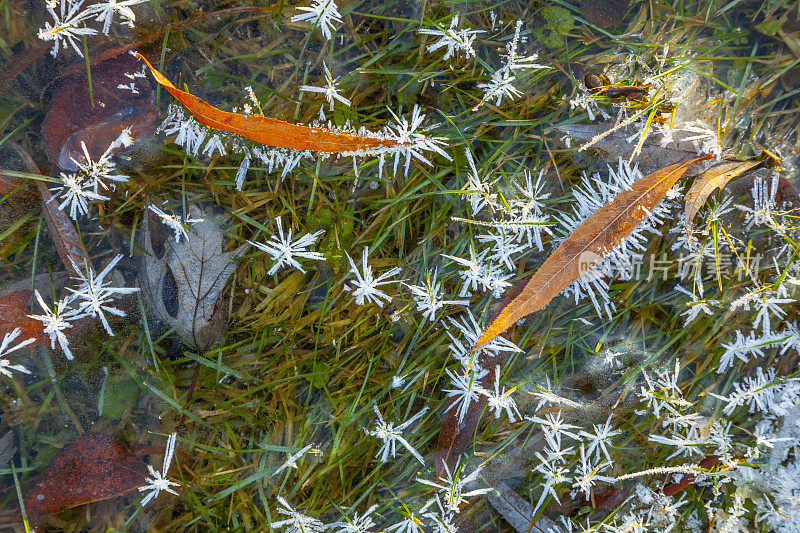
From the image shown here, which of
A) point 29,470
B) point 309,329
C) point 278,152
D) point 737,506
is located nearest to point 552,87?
point 278,152

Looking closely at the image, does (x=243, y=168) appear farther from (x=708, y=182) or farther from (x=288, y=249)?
(x=708, y=182)

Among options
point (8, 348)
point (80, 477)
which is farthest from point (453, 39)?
point (80, 477)

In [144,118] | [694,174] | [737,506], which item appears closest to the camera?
[144,118]

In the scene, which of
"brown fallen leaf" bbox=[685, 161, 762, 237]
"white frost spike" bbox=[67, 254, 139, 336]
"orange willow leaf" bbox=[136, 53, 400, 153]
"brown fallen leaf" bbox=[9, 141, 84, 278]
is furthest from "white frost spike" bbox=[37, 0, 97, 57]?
"brown fallen leaf" bbox=[685, 161, 762, 237]

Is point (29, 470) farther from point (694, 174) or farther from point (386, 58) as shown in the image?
point (694, 174)

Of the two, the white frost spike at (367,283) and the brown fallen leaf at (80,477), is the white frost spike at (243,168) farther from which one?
the brown fallen leaf at (80,477)

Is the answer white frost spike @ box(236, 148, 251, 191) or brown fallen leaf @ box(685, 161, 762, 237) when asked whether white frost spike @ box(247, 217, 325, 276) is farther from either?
brown fallen leaf @ box(685, 161, 762, 237)
